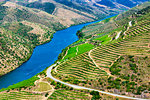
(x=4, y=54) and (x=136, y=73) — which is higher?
(x=136, y=73)

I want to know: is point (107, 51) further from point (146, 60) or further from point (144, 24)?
point (144, 24)

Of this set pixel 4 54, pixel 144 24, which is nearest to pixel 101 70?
pixel 144 24

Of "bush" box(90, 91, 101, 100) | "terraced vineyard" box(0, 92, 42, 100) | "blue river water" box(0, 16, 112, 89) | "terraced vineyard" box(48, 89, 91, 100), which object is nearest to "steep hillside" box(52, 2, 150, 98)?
"bush" box(90, 91, 101, 100)

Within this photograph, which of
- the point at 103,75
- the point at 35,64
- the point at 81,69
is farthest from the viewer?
the point at 35,64

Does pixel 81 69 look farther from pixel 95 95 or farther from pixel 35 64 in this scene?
pixel 35 64

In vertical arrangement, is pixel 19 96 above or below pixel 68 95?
below

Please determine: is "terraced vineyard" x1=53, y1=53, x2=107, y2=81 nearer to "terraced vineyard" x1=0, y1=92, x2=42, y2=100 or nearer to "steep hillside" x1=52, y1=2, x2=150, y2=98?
"steep hillside" x1=52, y1=2, x2=150, y2=98

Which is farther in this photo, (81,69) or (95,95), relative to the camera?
(81,69)

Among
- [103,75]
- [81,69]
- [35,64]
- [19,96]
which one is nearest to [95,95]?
[103,75]
